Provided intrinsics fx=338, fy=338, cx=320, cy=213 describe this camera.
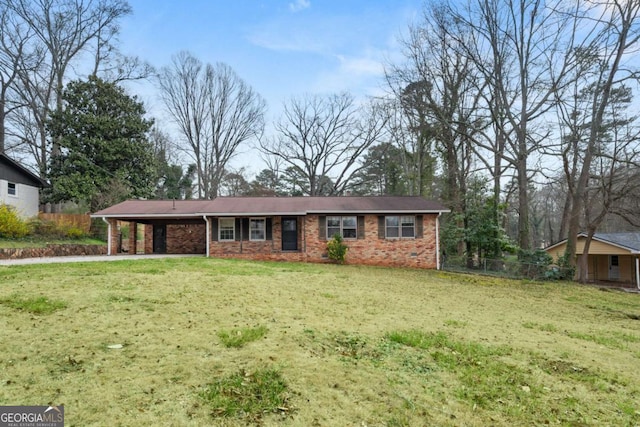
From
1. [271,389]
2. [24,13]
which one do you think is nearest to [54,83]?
[24,13]

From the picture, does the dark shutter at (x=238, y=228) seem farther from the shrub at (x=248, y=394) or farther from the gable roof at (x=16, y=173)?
the gable roof at (x=16, y=173)

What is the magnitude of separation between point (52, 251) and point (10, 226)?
4.12 m

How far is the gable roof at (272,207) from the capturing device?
1617 centimetres

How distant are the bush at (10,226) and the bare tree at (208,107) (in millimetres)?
12729

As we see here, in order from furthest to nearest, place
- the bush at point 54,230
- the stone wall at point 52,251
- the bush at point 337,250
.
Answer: the bush at point 54,230 → the bush at point 337,250 → the stone wall at point 52,251

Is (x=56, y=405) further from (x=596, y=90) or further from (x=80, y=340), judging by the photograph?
(x=596, y=90)

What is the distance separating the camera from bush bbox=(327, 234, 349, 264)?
15.8m

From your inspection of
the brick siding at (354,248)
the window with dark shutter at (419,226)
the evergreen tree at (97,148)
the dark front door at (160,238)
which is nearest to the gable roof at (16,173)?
the evergreen tree at (97,148)

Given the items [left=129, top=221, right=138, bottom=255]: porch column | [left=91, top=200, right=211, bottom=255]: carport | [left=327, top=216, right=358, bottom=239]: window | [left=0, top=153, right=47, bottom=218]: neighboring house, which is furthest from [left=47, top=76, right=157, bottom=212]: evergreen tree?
[left=327, top=216, right=358, bottom=239]: window

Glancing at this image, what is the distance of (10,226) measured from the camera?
1605 centimetres

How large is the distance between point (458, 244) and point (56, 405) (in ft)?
66.3

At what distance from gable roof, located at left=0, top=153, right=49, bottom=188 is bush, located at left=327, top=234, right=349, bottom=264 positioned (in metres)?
19.3

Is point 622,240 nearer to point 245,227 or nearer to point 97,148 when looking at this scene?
point 245,227

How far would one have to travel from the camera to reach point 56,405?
2615mm
